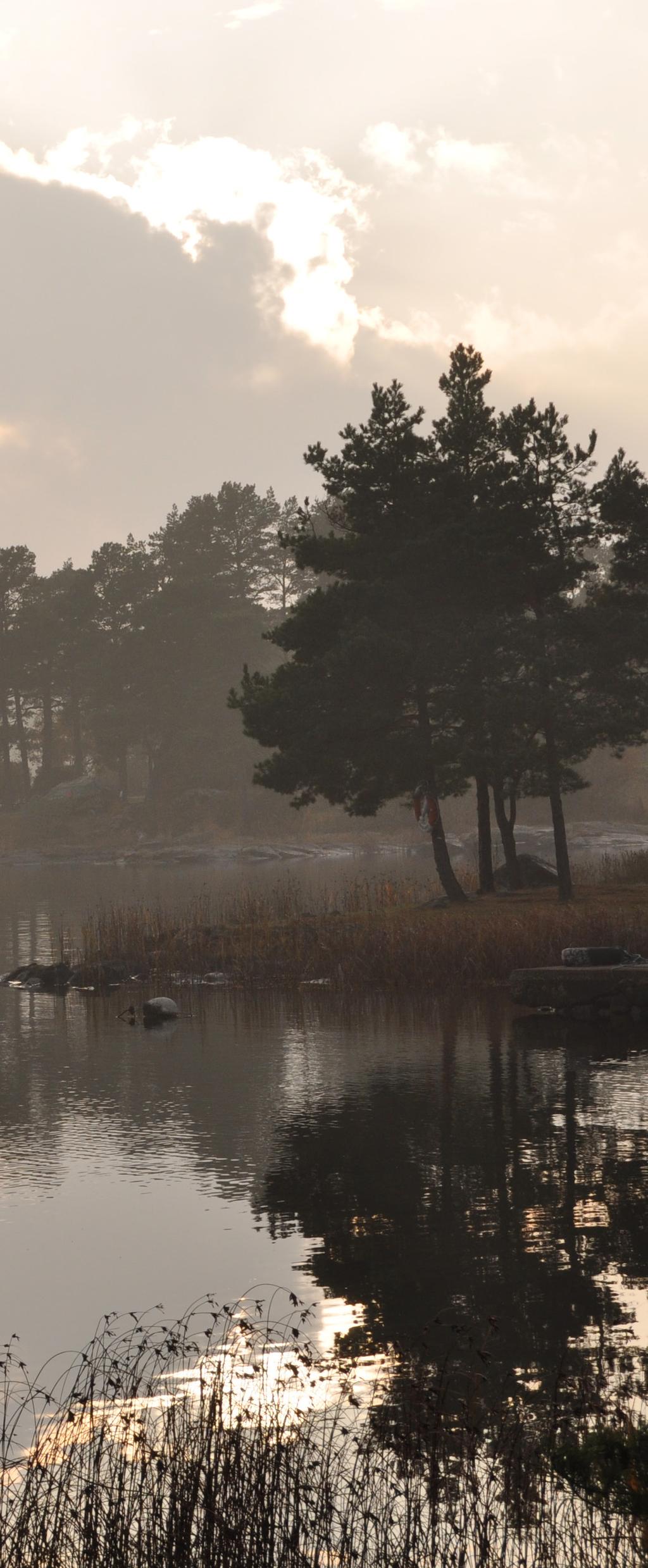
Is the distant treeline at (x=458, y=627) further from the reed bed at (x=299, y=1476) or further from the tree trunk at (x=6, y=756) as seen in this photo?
the tree trunk at (x=6, y=756)

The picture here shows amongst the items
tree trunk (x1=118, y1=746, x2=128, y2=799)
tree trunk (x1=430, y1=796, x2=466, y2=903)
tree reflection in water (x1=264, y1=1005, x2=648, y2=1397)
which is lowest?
tree reflection in water (x1=264, y1=1005, x2=648, y2=1397)

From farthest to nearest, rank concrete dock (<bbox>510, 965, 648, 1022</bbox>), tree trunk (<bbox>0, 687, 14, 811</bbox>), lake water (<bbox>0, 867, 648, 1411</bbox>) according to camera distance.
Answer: tree trunk (<bbox>0, 687, 14, 811</bbox>)
concrete dock (<bbox>510, 965, 648, 1022</bbox>)
lake water (<bbox>0, 867, 648, 1411</bbox>)

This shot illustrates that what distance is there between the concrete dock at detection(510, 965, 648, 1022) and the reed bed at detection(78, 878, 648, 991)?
3.18 meters

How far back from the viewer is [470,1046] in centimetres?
2300

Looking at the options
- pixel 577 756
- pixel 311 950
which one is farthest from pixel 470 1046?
pixel 577 756

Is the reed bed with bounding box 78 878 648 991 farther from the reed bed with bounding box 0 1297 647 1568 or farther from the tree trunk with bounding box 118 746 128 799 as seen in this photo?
the tree trunk with bounding box 118 746 128 799

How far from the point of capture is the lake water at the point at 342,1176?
10852 mm

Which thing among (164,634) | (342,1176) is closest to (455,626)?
(342,1176)

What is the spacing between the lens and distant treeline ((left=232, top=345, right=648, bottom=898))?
37625 millimetres

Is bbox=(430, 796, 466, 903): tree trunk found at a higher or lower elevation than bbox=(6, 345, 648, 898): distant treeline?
lower

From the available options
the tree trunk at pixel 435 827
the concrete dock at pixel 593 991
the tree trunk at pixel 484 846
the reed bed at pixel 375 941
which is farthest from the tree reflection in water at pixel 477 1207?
the tree trunk at pixel 484 846

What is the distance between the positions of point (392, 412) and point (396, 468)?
1711 millimetres

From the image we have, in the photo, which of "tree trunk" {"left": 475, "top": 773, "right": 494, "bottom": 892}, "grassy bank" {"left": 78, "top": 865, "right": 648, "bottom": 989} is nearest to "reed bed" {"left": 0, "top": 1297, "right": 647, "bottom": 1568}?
"grassy bank" {"left": 78, "top": 865, "right": 648, "bottom": 989}

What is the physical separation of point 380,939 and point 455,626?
1042cm
